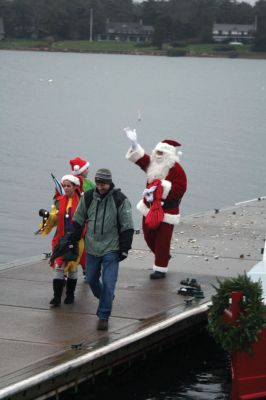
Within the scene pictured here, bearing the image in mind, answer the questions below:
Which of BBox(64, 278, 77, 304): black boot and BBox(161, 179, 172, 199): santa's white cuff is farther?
BBox(161, 179, 172, 199): santa's white cuff

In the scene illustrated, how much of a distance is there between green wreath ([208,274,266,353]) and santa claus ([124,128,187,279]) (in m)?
3.31

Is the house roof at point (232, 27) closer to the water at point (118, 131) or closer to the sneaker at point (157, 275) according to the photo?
the water at point (118, 131)

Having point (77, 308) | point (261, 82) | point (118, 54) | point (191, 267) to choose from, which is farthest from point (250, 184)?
point (118, 54)

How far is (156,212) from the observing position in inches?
576

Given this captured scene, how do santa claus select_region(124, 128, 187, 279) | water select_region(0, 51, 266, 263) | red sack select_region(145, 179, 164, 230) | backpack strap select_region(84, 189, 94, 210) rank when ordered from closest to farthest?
backpack strap select_region(84, 189, 94, 210)
red sack select_region(145, 179, 164, 230)
santa claus select_region(124, 128, 187, 279)
water select_region(0, 51, 266, 263)

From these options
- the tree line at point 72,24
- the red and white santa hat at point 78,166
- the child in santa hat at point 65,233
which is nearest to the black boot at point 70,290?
the child in santa hat at point 65,233

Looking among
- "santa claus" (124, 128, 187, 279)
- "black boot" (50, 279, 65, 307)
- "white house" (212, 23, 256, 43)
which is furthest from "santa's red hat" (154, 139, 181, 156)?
"white house" (212, 23, 256, 43)

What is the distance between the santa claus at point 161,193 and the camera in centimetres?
1467

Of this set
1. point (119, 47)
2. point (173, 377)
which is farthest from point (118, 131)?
point (119, 47)

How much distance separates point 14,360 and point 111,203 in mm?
1987

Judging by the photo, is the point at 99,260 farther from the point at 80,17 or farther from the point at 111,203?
the point at 80,17

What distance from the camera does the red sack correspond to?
14.6 metres

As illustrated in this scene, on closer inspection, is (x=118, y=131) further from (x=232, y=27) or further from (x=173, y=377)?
(x=232, y=27)

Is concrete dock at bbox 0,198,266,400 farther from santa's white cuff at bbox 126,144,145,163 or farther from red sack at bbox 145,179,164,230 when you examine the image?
santa's white cuff at bbox 126,144,145,163
